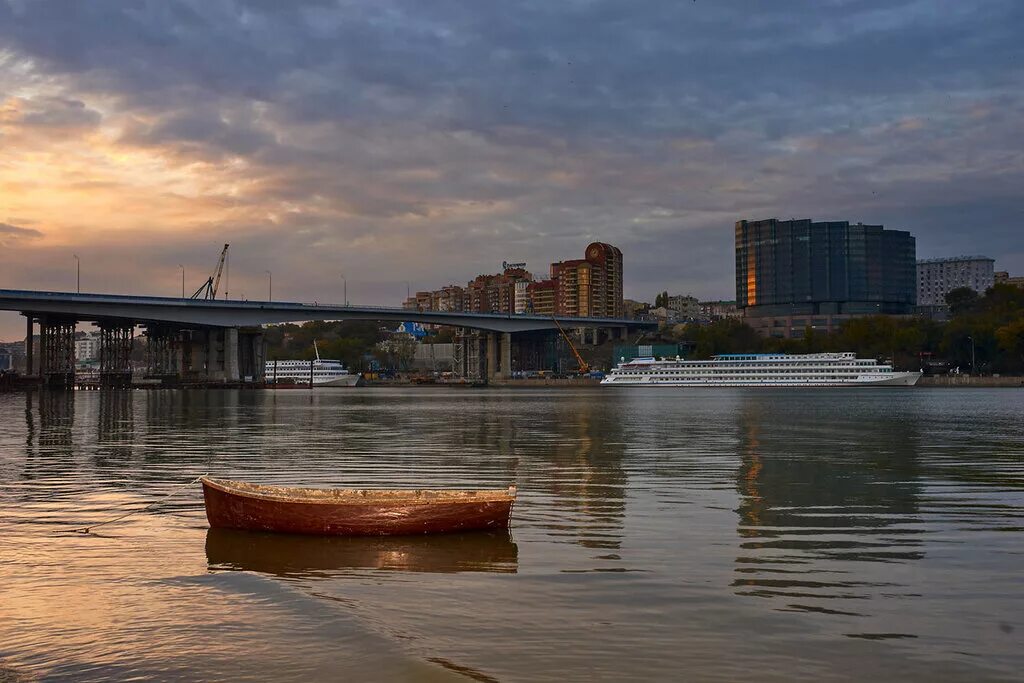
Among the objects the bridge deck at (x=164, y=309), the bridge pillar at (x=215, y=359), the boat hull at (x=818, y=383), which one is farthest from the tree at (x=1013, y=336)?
the bridge pillar at (x=215, y=359)

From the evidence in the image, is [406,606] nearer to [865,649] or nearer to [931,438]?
[865,649]

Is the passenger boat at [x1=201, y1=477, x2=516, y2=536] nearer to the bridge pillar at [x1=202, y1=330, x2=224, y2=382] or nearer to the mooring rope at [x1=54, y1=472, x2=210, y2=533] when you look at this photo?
the mooring rope at [x1=54, y1=472, x2=210, y2=533]

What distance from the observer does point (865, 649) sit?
1172 cm

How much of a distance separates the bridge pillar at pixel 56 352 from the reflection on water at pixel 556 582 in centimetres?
15240

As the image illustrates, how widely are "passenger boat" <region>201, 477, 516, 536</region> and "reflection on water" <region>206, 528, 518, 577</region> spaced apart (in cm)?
21

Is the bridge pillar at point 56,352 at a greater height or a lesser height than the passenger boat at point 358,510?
greater

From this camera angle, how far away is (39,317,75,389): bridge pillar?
17075 centimetres

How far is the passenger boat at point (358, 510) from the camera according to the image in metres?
18.9

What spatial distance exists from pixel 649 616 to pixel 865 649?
2.98 meters

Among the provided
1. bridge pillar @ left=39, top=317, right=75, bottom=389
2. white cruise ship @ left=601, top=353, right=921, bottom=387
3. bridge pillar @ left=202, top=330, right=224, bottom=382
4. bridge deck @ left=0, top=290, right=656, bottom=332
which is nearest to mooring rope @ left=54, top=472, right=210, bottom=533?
bridge deck @ left=0, top=290, right=656, bottom=332

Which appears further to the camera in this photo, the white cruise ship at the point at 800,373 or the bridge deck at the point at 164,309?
the white cruise ship at the point at 800,373

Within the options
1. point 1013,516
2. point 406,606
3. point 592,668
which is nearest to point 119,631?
point 406,606

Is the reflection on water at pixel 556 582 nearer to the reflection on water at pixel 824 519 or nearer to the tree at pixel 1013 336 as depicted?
the reflection on water at pixel 824 519

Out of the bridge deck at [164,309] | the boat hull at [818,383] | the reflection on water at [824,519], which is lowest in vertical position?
the boat hull at [818,383]
